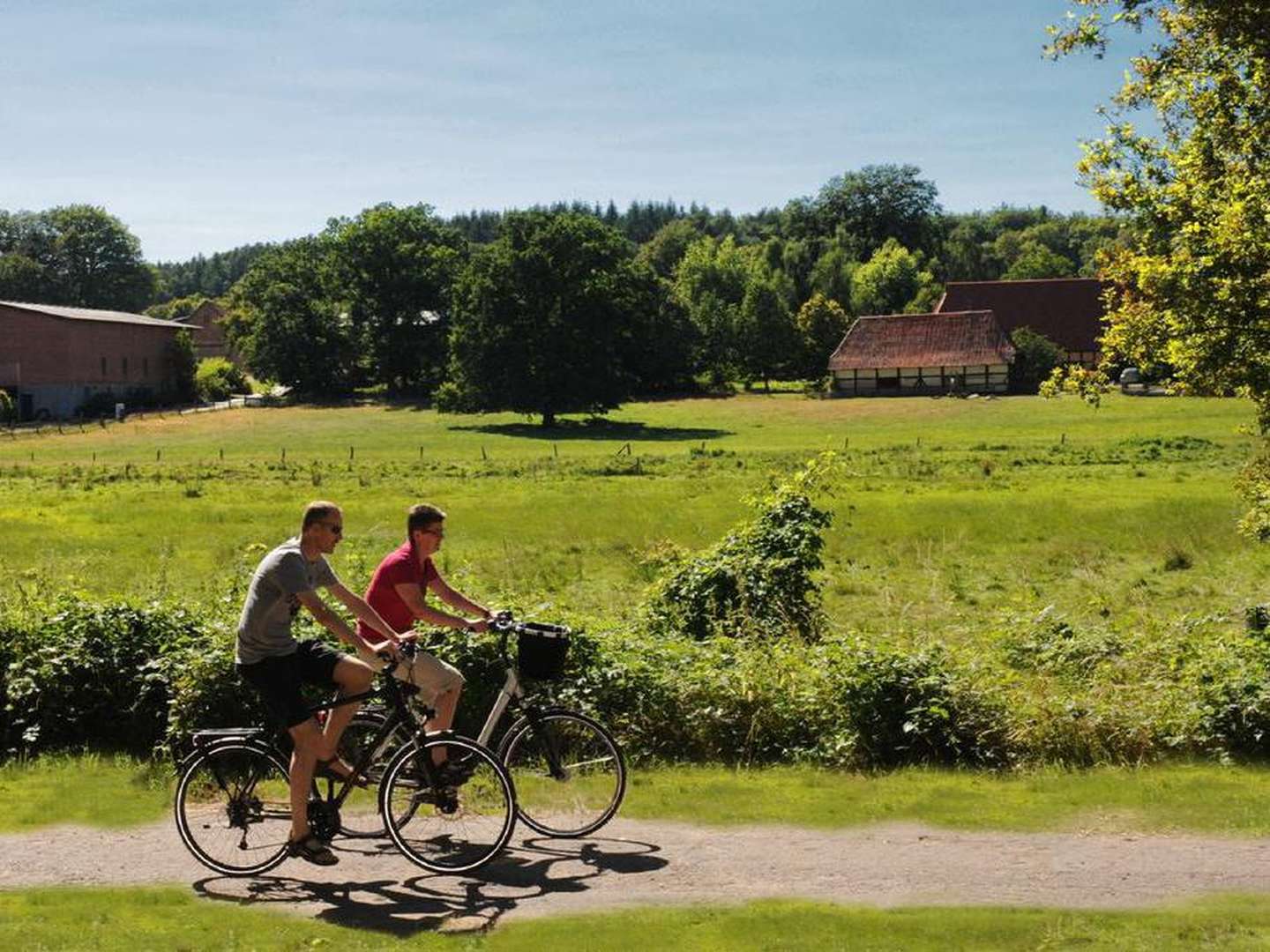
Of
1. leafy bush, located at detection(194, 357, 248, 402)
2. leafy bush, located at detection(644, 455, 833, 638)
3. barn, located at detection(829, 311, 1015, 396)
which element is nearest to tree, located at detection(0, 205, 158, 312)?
leafy bush, located at detection(194, 357, 248, 402)

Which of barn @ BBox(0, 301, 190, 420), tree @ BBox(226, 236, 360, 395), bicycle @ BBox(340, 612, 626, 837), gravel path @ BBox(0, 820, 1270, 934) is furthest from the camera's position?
tree @ BBox(226, 236, 360, 395)

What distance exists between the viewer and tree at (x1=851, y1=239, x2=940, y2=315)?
477 feet

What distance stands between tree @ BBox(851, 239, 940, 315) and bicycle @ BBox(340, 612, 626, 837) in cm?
13825

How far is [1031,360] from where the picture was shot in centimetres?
10750

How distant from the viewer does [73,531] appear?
35.4 m

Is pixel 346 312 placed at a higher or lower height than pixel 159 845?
higher

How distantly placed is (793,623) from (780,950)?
960 centimetres

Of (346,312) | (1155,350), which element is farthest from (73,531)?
(346,312)

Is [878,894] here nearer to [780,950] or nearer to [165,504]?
[780,950]

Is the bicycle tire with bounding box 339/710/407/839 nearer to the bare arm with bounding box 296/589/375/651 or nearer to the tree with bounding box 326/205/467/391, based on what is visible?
the bare arm with bounding box 296/589/375/651

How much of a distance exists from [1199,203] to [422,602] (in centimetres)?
1376

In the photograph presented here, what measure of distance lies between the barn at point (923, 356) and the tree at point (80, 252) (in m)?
112

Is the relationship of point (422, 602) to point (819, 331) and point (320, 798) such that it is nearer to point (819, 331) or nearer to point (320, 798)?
point (320, 798)

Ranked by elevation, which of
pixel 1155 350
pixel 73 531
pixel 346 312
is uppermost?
pixel 346 312
